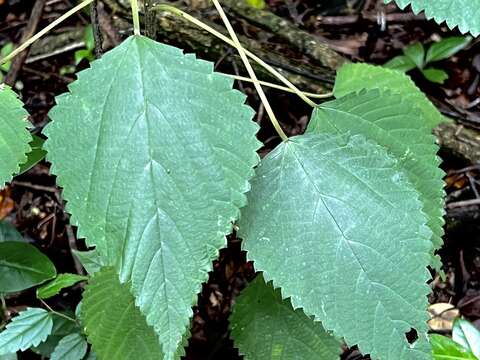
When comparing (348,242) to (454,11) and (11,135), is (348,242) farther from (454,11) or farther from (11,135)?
(11,135)

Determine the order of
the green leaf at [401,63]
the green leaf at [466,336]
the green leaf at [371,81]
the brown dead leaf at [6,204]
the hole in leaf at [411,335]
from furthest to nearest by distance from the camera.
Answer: the green leaf at [401,63] < the brown dead leaf at [6,204] < the green leaf at [466,336] < the green leaf at [371,81] < the hole in leaf at [411,335]

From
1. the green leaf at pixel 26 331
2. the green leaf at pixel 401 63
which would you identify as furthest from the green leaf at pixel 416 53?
the green leaf at pixel 26 331

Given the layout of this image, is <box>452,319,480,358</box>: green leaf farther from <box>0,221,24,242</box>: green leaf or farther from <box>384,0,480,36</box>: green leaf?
<box>0,221,24,242</box>: green leaf

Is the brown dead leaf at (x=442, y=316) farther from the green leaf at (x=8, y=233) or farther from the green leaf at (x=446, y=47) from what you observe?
the green leaf at (x=8, y=233)

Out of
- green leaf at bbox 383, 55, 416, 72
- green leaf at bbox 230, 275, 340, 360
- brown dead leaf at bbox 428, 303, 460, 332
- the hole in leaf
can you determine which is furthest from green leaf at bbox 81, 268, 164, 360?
green leaf at bbox 383, 55, 416, 72

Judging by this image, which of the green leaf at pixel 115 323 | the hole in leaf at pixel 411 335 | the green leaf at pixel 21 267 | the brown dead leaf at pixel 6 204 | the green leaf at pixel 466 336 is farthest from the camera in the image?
the brown dead leaf at pixel 6 204

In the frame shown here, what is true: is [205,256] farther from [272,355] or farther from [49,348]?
[49,348]
